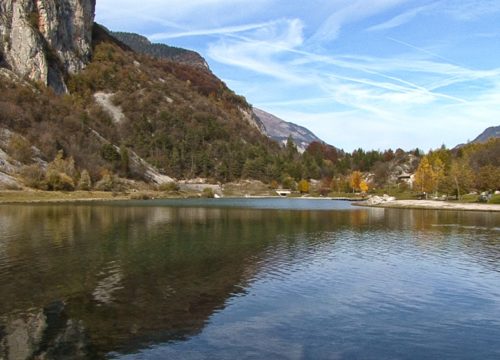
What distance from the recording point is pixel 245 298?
2938 centimetres

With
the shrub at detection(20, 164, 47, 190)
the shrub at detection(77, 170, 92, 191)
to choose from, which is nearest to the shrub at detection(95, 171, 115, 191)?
the shrub at detection(77, 170, 92, 191)

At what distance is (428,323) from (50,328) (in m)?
18.5

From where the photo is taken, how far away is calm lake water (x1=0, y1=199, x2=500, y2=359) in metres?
21.0

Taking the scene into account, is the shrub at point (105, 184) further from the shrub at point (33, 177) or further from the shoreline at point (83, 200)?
the shrub at point (33, 177)

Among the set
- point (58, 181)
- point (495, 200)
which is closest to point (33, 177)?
point (58, 181)

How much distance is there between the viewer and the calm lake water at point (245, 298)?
2095 cm

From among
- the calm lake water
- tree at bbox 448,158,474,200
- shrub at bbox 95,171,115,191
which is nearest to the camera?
the calm lake water

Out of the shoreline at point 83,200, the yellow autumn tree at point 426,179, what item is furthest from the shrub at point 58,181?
the yellow autumn tree at point 426,179

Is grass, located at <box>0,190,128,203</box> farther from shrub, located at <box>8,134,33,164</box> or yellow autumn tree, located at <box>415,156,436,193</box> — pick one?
yellow autumn tree, located at <box>415,156,436,193</box>

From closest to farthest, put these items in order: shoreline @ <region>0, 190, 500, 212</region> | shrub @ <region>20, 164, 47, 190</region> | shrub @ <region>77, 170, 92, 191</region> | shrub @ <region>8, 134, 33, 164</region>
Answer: shoreline @ <region>0, 190, 500, 212</region>
shrub @ <region>20, 164, 47, 190</region>
shrub @ <region>8, 134, 33, 164</region>
shrub @ <region>77, 170, 92, 191</region>

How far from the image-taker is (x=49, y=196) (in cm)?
14088

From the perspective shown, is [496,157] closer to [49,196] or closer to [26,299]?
[49,196]

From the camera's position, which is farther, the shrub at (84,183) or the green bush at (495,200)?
the shrub at (84,183)

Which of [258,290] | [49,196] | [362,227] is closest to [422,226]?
[362,227]
